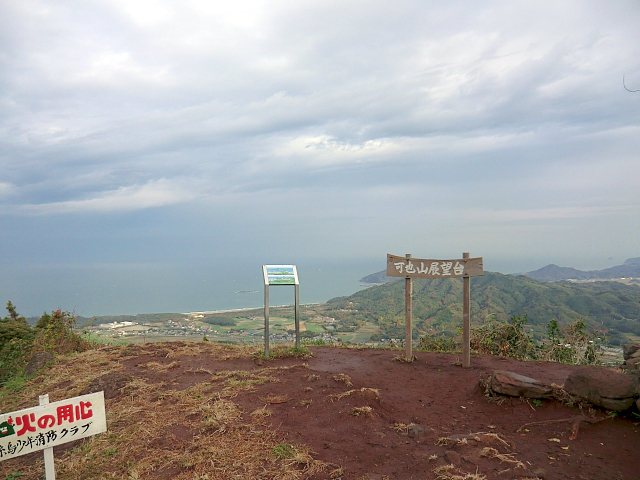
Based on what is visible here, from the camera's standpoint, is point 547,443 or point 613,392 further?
point 613,392

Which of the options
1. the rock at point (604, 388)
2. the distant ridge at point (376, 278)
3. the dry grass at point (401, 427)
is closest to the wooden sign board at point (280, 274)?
the dry grass at point (401, 427)

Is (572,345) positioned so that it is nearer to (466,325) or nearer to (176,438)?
(466,325)

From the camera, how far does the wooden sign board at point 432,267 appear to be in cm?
823

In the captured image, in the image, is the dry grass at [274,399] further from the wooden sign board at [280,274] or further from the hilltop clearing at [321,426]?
the wooden sign board at [280,274]

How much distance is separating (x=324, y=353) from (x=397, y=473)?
5512 millimetres

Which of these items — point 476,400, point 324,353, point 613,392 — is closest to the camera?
point 613,392

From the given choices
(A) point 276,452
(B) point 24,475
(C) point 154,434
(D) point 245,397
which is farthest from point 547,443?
(B) point 24,475

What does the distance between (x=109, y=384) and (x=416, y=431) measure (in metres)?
5.66

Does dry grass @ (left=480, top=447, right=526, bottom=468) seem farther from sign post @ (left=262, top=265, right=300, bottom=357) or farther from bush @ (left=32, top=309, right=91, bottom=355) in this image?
bush @ (left=32, top=309, right=91, bottom=355)

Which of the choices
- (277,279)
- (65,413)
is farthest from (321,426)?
(277,279)

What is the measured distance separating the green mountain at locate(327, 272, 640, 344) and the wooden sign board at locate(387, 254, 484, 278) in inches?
151

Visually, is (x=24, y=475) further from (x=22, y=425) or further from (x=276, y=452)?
(x=276, y=452)

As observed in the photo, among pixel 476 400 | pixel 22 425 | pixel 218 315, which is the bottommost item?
pixel 218 315

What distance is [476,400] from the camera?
626 cm
